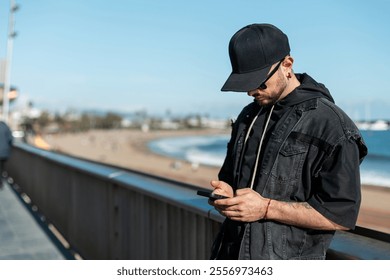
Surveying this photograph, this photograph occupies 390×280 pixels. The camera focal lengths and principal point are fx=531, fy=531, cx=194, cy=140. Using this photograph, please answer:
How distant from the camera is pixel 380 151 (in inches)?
70.2

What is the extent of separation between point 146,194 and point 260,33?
185 centimetres

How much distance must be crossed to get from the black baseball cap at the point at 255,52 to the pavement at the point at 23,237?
12.5 feet

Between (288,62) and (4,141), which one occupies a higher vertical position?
(288,62)

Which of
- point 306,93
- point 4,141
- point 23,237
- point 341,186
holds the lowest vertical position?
point 23,237

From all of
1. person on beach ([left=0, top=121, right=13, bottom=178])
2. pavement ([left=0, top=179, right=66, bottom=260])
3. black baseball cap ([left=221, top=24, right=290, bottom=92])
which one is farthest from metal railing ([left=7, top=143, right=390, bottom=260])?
person on beach ([left=0, top=121, right=13, bottom=178])

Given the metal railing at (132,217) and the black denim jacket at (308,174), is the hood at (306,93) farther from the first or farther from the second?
the metal railing at (132,217)

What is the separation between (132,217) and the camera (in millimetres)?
3566

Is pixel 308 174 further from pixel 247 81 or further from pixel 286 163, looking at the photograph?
pixel 247 81

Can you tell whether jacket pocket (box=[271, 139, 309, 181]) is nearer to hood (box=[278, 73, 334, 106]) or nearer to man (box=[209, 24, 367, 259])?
→ man (box=[209, 24, 367, 259])

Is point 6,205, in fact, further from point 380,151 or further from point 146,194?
point 380,151

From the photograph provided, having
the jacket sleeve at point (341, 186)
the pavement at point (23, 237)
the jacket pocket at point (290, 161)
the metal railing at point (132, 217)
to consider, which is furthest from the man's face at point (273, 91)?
the pavement at point (23, 237)

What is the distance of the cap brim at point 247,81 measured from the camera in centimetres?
146

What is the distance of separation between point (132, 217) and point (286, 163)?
227cm

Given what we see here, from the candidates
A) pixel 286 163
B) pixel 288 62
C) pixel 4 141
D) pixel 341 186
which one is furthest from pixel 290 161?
pixel 4 141
